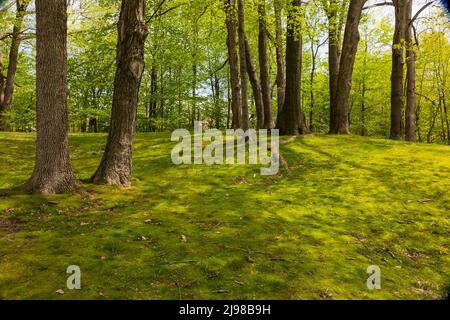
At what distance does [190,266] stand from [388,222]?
4244 mm

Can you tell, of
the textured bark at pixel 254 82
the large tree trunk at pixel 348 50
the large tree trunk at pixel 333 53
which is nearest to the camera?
the large tree trunk at pixel 348 50

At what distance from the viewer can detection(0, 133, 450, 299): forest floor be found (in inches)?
164

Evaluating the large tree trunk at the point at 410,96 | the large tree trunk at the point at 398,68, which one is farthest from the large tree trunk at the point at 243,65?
the large tree trunk at the point at 410,96

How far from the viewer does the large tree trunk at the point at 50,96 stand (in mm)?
6676

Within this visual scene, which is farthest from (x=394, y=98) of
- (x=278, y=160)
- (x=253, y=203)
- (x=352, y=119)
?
(x=352, y=119)

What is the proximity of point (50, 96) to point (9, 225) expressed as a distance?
101 inches

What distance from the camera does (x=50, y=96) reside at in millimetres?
6742

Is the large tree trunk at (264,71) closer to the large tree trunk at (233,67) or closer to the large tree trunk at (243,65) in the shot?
the large tree trunk at (233,67)

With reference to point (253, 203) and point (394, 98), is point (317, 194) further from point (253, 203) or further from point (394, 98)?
point (394, 98)

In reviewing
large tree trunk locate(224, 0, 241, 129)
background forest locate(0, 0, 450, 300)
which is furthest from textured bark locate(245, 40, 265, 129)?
large tree trunk locate(224, 0, 241, 129)
